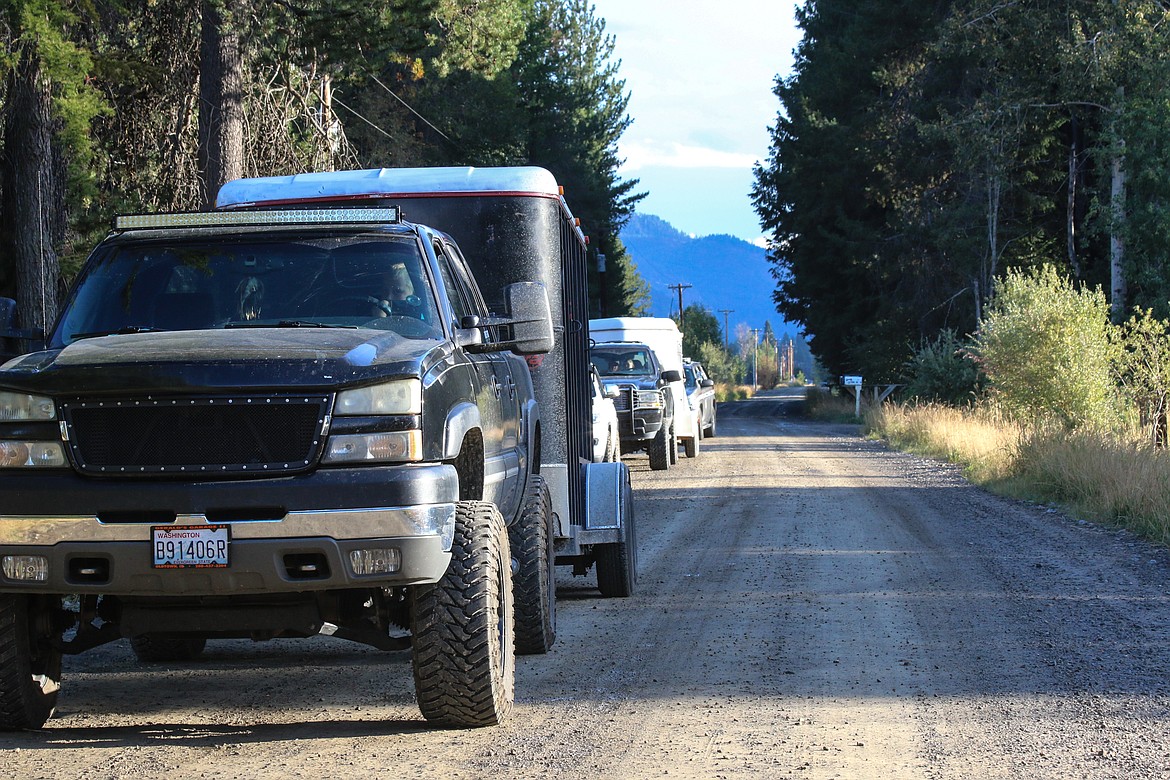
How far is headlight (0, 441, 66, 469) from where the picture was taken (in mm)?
5320

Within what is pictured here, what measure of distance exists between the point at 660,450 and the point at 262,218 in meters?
16.8

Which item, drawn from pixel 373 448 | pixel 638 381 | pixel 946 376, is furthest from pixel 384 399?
pixel 946 376

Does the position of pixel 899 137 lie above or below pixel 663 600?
above

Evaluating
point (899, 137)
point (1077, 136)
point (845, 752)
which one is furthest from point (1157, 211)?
point (845, 752)

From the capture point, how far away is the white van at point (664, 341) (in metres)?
25.6

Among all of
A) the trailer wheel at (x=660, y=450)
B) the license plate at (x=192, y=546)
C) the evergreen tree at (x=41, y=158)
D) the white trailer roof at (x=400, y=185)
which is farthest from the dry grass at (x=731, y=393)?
the license plate at (x=192, y=546)

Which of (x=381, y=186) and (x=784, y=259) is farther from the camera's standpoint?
(x=784, y=259)

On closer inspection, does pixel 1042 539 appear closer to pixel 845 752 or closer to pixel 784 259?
pixel 845 752

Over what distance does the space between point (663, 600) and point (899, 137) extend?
36.7 meters

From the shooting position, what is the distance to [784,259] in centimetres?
6172

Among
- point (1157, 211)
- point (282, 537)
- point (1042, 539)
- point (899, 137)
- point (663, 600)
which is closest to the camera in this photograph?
point (282, 537)

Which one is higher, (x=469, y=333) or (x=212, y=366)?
(x=469, y=333)

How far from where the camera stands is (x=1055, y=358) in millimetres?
22781

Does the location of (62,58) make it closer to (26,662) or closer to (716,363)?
(26,662)
